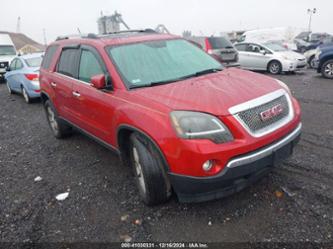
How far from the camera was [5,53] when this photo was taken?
52.9 feet

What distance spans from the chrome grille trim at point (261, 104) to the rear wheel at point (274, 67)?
34.2ft

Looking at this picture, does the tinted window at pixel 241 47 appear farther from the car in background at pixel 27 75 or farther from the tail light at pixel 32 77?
the tail light at pixel 32 77

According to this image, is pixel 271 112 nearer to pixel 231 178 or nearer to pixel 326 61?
pixel 231 178

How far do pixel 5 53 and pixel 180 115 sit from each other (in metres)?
17.1

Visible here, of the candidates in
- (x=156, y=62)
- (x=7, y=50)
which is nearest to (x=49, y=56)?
(x=156, y=62)

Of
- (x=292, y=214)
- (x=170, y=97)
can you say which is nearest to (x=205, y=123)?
(x=170, y=97)

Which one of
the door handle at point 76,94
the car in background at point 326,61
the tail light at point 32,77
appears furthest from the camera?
the car in background at point 326,61

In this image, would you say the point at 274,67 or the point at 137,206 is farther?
the point at 274,67

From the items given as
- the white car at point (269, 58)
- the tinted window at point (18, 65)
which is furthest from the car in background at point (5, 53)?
the white car at point (269, 58)

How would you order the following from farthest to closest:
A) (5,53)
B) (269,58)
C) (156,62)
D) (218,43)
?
1. (5,53)
2. (269,58)
3. (218,43)
4. (156,62)

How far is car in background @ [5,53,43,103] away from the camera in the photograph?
8.46 metres

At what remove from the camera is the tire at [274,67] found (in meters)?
12.5

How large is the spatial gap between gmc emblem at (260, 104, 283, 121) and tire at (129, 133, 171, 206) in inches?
41.7

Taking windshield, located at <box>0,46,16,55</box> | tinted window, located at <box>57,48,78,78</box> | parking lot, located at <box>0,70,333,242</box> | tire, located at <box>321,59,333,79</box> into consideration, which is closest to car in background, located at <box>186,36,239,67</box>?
tire, located at <box>321,59,333,79</box>
